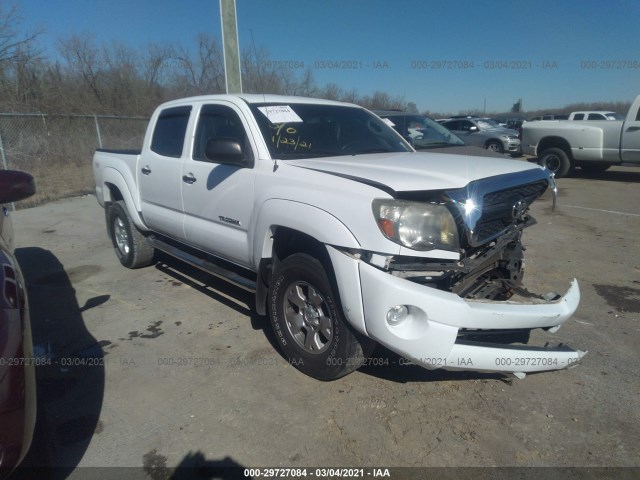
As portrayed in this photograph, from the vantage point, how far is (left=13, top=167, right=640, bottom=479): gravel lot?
8.13 feet

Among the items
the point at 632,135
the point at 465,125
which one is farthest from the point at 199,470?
the point at 465,125

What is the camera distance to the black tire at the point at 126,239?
17.7ft

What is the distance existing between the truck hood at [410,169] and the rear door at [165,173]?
5.37 feet

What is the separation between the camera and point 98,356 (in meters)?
3.55

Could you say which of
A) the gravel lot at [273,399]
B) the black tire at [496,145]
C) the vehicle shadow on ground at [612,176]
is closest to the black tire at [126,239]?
the gravel lot at [273,399]

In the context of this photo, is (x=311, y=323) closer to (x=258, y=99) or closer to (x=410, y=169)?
(x=410, y=169)

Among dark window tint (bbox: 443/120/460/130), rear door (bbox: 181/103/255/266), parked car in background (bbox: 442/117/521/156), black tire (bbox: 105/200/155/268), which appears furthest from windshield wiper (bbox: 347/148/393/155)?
dark window tint (bbox: 443/120/460/130)

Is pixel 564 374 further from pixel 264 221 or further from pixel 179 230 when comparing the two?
pixel 179 230

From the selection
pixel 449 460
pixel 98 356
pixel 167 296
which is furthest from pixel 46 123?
pixel 449 460

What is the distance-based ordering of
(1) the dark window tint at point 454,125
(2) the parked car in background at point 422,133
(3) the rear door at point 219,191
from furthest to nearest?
(1) the dark window tint at point 454,125 → (2) the parked car in background at point 422,133 → (3) the rear door at point 219,191

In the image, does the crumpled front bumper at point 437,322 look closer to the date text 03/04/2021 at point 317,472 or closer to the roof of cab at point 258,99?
the date text 03/04/2021 at point 317,472

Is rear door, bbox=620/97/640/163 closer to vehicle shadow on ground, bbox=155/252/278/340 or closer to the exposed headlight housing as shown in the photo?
vehicle shadow on ground, bbox=155/252/278/340

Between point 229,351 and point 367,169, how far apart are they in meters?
1.86

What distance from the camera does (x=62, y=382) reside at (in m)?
3.17
